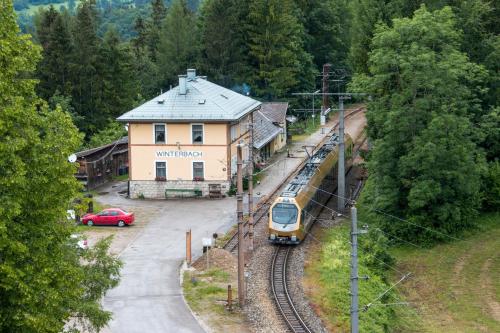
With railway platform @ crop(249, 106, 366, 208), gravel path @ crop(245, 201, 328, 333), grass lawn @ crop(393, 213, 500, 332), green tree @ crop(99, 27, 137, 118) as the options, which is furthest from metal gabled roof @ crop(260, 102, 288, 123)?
gravel path @ crop(245, 201, 328, 333)

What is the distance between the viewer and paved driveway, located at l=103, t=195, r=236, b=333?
2739cm

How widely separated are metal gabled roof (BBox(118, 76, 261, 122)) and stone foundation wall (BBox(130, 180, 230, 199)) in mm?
3982

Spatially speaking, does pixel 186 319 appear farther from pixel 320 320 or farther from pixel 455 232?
pixel 455 232

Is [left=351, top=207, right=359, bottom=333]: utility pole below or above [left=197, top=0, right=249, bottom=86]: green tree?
below

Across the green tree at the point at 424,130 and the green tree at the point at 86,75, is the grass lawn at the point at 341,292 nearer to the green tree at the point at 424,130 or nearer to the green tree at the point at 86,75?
the green tree at the point at 424,130

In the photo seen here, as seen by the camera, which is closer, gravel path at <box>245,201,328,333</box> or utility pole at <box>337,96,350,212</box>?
gravel path at <box>245,201,328,333</box>

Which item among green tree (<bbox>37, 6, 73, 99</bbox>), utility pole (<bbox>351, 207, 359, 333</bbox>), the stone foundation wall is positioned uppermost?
green tree (<bbox>37, 6, 73, 99</bbox>)

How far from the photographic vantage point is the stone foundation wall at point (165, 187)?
4869 centimetres

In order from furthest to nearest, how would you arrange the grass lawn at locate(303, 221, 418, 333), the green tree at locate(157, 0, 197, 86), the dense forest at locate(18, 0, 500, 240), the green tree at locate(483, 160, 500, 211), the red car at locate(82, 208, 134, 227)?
1. the green tree at locate(157, 0, 197, 86)
2. the green tree at locate(483, 160, 500, 211)
3. the red car at locate(82, 208, 134, 227)
4. the dense forest at locate(18, 0, 500, 240)
5. the grass lawn at locate(303, 221, 418, 333)

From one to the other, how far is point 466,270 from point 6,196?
25.0 m

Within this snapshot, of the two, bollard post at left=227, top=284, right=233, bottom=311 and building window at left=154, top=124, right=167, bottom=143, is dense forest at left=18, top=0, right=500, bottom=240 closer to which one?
building window at left=154, top=124, right=167, bottom=143

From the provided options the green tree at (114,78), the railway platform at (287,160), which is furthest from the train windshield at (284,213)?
the green tree at (114,78)

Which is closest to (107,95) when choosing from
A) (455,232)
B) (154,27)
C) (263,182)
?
(263,182)

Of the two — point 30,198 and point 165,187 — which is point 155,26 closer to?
point 165,187
